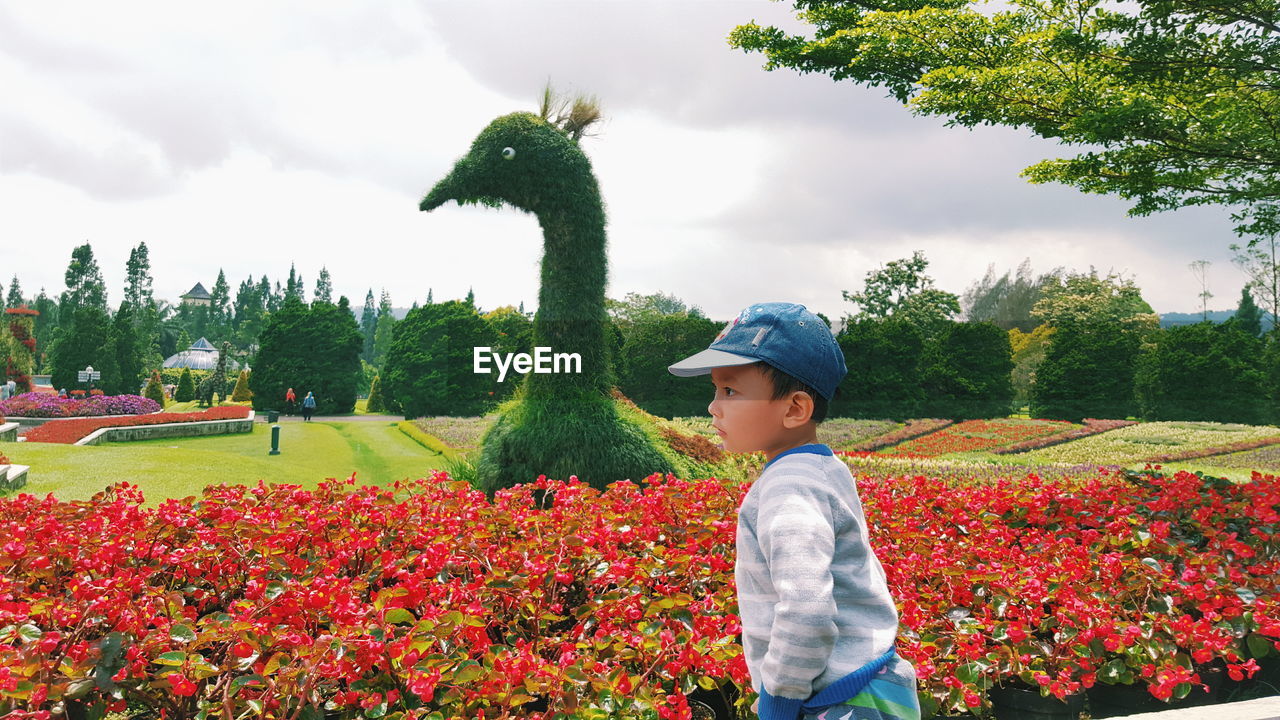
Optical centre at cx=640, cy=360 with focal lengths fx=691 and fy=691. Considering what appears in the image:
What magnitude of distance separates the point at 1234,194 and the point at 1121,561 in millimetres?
8437

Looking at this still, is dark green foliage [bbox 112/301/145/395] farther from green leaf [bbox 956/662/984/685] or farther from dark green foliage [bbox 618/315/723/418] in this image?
green leaf [bbox 956/662/984/685]

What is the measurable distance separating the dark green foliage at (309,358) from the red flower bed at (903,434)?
480 inches

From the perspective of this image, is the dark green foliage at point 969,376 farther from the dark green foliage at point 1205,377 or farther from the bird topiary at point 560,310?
the bird topiary at point 560,310

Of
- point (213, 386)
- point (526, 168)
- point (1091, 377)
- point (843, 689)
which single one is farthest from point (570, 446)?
point (213, 386)

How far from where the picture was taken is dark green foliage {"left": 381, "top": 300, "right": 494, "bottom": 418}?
1720cm

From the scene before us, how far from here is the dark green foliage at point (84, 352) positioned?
889 inches

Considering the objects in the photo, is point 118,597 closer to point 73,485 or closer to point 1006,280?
point 73,485

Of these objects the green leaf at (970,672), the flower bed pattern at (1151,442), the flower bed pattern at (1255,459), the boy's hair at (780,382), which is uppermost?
the boy's hair at (780,382)

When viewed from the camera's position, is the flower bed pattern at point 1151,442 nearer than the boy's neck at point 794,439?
No

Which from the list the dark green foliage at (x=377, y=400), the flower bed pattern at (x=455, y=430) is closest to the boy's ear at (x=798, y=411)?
the flower bed pattern at (x=455, y=430)

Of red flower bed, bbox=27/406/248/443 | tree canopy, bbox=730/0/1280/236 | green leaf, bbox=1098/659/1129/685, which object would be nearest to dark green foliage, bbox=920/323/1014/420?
tree canopy, bbox=730/0/1280/236

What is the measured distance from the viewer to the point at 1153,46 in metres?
6.93

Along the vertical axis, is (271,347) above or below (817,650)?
above

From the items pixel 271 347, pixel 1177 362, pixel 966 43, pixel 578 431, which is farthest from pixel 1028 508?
pixel 271 347
